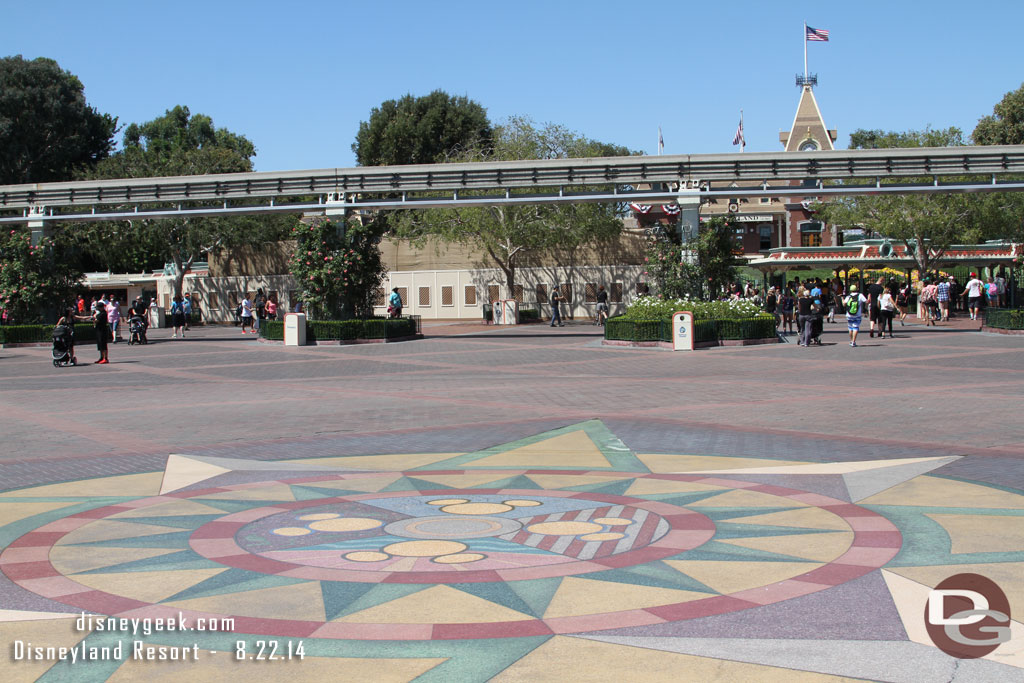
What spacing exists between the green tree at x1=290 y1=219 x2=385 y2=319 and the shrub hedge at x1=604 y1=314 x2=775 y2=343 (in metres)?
9.82

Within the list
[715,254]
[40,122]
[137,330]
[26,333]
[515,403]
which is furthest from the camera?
[40,122]

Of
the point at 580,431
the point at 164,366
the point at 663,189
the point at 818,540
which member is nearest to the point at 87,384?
the point at 164,366

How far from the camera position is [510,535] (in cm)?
683

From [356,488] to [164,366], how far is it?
16.7m

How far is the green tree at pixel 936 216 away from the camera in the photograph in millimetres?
43812

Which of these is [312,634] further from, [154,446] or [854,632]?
[154,446]

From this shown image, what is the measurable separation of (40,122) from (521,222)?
1321 inches

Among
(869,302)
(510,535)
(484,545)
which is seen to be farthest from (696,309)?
(484,545)

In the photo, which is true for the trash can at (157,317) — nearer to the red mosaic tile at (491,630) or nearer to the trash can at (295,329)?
the trash can at (295,329)

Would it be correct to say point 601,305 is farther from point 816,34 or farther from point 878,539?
point 878,539

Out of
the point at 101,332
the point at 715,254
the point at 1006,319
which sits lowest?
the point at 1006,319

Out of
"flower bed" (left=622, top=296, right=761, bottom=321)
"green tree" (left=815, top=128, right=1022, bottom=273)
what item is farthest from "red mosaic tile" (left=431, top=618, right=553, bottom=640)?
"green tree" (left=815, top=128, right=1022, bottom=273)

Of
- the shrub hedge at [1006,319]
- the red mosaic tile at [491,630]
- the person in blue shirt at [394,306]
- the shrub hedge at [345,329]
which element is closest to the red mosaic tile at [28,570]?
the red mosaic tile at [491,630]

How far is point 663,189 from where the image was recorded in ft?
110
